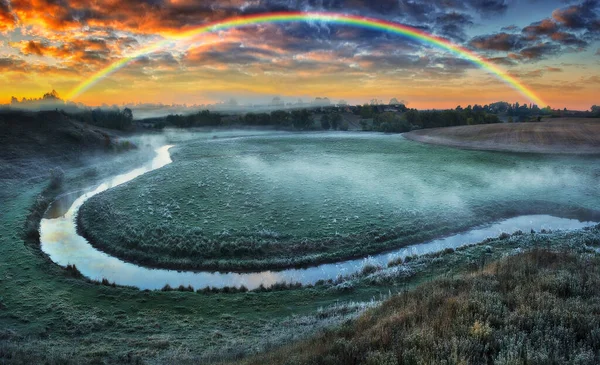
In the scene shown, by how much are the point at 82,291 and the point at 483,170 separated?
5823cm

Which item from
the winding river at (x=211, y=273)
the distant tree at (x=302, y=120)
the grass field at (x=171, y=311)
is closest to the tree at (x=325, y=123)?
the distant tree at (x=302, y=120)

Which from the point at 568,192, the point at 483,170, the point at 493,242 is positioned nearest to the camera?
the point at 493,242

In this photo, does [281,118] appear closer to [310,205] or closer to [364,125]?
[364,125]

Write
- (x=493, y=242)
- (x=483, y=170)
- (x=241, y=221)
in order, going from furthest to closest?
(x=483, y=170)
(x=241, y=221)
(x=493, y=242)

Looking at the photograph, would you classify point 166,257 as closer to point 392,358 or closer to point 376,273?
point 376,273

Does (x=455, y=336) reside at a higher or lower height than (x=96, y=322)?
higher

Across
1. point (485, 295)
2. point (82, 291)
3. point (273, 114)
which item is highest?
point (273, 114)

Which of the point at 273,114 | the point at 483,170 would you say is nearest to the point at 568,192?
the point at 483,170

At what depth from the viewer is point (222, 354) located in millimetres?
13469

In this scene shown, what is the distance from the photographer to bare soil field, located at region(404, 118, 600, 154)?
73.3m

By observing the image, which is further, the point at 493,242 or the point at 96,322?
the point at 493,242

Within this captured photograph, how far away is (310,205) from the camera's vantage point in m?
39.9

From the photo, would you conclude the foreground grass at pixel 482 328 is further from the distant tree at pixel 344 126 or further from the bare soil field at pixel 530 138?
the distant tree at pixel 344 126

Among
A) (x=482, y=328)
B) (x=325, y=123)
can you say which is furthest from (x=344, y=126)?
(x=482, y=328)
